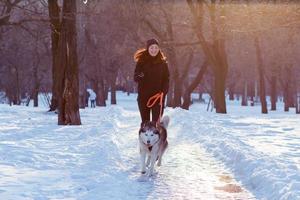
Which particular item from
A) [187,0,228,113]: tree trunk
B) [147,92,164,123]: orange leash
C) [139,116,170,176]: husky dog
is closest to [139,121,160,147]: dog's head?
[139,116,170,176]: husky dog

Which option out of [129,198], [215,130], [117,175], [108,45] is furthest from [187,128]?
[108,45]

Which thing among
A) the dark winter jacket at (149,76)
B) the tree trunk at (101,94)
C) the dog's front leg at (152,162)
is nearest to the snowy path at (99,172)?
the dog's front leg at (152,162)

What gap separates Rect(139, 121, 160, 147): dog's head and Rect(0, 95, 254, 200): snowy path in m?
0.60

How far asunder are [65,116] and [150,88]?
26.9ft

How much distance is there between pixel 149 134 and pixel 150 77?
1556 mm

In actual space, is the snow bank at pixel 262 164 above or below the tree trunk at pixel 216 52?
below

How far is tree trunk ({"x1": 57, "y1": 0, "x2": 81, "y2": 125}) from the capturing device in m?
16.5

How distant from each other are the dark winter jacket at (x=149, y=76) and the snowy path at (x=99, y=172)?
4.75 feet

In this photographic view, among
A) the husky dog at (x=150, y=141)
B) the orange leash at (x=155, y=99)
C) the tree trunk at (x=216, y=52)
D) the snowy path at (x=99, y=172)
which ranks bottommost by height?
the snowy path at (x=99, y=172)

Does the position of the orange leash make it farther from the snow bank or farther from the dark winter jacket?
the snow bank

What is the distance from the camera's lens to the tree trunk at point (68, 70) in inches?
650

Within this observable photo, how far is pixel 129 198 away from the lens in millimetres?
6570

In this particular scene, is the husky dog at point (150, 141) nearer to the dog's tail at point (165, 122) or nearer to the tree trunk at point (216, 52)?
the dog's tail at point (165, 122)

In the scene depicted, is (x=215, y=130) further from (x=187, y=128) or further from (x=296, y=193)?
Result: (x=296, y=193)
